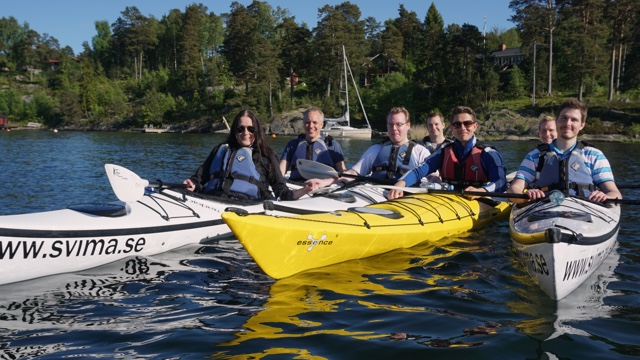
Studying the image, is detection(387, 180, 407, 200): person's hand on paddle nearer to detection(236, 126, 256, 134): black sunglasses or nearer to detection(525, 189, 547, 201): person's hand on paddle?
detection(525, 189, 547, 201): person's hand on paddle

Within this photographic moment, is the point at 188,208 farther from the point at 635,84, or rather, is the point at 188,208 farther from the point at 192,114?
the point at 192,114

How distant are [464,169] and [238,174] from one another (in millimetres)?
2845

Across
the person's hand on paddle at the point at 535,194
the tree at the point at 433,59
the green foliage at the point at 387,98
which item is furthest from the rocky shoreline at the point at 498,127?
the person's hand on paddle at the point at 535,194

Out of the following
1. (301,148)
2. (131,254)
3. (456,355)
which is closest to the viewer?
(456,355)

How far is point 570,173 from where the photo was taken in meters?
5.44

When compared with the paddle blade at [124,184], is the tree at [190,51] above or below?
above

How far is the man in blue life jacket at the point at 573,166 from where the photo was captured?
16.9 feet

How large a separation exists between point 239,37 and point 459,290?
5481 centimetres

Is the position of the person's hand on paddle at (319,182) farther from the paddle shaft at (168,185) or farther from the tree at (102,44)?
the tree at (102,44)

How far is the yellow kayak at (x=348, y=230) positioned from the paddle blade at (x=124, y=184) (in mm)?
1502

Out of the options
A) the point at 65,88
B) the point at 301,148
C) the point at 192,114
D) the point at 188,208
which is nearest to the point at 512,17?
the point at 192,114

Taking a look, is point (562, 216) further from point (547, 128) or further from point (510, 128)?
point (510, 128)

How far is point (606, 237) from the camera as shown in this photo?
4.55 meters

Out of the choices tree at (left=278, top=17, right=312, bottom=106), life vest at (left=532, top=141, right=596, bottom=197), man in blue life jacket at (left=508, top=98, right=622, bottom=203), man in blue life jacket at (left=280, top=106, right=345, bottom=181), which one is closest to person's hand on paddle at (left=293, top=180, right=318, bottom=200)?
man in blue life jacket at (left=280, top=106, right=345, bottom=181)
